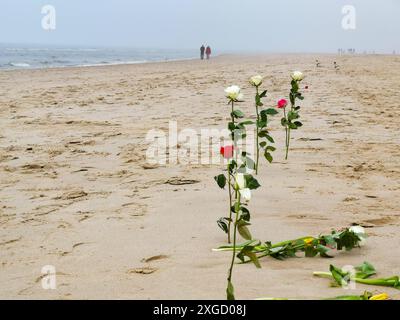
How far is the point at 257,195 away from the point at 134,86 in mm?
9790

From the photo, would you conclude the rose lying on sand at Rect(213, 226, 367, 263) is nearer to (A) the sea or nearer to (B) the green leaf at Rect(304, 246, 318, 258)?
(B) the green leaf at Rect(304, 246, 318, 258)

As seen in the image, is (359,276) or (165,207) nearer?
(359,276)

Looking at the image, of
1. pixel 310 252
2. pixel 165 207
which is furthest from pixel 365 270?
pixel 165 207

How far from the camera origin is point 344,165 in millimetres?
4508

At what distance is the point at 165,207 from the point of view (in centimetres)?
346

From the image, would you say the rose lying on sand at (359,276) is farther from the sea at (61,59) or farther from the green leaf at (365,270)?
the sea at (61,59)

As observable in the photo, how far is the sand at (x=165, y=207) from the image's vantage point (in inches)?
91.9

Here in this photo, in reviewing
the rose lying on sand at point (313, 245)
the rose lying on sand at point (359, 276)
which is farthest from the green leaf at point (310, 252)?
the rose lying on sand at point (359, 276)

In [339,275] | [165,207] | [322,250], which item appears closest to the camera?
[339,275]

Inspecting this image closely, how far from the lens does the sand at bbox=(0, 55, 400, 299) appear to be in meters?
2.33

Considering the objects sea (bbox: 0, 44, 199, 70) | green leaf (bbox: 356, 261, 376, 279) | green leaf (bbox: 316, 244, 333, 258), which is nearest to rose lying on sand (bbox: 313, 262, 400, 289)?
green leaf (bbox: 356, 261, 376, 279)

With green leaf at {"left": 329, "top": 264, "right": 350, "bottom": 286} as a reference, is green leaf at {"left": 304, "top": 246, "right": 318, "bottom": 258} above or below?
below

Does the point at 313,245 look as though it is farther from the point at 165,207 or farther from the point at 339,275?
the point at 165,207
